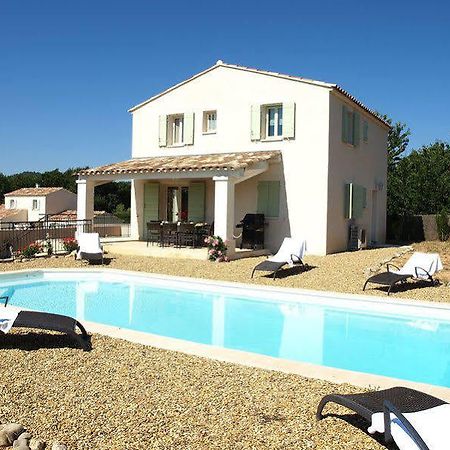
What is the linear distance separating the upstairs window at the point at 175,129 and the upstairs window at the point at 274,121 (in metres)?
4.57

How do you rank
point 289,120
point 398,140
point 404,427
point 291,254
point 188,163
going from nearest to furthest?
point 404,427 → point 291,254 → point 289,120 → point 188,163 → point 398,140

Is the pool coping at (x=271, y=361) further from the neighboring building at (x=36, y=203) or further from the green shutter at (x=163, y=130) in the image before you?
the neighboring building at (x=36, y=203)

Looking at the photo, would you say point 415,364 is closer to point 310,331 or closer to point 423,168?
point 310,331

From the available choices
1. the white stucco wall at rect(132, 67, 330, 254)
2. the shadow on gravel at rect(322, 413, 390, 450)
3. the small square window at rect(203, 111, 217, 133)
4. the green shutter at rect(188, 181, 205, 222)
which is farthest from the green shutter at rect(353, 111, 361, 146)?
the shadow on gravel at rect(322, 413, 390, 450)

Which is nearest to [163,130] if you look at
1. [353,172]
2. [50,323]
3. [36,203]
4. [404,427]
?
[353,172]

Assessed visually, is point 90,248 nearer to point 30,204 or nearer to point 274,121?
point 274,121

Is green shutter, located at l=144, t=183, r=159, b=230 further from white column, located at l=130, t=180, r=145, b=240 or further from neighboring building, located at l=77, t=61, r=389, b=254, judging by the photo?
white column, located at l=130, t=180, r=145, b=240

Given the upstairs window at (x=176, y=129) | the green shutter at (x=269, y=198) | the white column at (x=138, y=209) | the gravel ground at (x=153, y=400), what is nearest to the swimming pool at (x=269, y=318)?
the gravel ground at (x=153, y=400)

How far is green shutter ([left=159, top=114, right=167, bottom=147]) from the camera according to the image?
2275cm

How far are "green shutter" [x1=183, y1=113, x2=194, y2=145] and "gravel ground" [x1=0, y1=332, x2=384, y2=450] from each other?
53.5 ft

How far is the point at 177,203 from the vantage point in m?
23.2

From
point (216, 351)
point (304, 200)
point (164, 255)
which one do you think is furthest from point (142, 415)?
point (304, 200)

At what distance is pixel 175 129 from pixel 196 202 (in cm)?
399

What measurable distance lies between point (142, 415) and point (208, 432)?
0.68 metres
